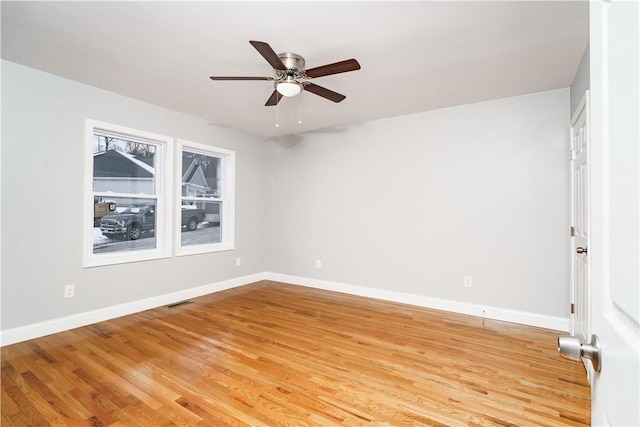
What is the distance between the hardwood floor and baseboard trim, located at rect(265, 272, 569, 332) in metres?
0.14

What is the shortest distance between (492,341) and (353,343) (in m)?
1.33

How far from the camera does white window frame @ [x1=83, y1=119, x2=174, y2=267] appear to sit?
327 cm

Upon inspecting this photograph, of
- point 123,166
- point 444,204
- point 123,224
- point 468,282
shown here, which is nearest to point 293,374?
point 468,282

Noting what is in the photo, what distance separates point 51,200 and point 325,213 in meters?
3.31

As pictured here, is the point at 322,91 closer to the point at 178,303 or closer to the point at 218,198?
the point at 218,198

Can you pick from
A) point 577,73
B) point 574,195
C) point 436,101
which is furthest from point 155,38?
point 574,195

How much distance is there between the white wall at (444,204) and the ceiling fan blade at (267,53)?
2347 mm

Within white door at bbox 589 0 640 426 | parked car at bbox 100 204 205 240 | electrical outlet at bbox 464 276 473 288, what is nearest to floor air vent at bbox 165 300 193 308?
parked car at bbox 100 204 205 240

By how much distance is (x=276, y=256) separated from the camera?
538cm

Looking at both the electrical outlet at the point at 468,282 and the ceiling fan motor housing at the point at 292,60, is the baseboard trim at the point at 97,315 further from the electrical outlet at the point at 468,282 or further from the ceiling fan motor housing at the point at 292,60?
the electrical outlet at the point at 468,282

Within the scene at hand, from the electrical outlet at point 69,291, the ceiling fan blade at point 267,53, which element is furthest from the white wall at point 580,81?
the electrical outlet at point 69,291

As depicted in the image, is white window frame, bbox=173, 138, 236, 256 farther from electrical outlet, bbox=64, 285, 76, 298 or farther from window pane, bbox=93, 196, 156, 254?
electrical outlet, bbox=64, 285, 76, 298

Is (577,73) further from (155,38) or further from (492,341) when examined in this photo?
(155,38)

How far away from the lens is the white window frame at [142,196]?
327 centimetres
